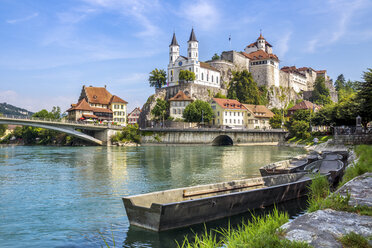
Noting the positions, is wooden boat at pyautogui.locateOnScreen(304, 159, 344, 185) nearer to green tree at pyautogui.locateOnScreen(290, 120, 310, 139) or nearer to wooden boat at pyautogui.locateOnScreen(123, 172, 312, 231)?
wooden boat at pyautogui.locateOnScreen(123, 172, 312, 231)

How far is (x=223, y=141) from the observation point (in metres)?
93.4

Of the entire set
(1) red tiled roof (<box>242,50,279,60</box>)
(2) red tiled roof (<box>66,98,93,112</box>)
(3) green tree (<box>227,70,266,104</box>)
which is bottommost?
→ (2) red tiled roof (<box>66,98,93,112</box>)

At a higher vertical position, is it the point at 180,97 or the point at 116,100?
the point at 116,100

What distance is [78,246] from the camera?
10.8 metres

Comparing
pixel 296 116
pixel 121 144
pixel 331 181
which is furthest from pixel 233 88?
pixel 331 181

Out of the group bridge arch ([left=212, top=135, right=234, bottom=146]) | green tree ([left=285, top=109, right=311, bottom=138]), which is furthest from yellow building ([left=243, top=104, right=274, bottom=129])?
green tree ([left=285, top=109, right=311, bottom=138])

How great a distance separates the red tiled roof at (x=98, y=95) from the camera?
107750 millimetres

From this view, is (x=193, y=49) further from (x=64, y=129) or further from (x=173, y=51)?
(x=64, y=129)

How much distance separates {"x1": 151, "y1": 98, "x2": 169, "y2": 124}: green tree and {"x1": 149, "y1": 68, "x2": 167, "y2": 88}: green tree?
14.2 m

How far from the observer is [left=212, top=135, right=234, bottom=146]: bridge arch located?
88113 mm

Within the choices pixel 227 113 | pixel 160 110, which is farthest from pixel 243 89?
pixel 160 110

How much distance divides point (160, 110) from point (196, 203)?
88.7 meters

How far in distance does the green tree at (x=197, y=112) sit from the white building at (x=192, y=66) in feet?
56.8

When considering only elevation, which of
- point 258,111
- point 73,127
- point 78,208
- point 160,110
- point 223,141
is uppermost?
point 160,110
